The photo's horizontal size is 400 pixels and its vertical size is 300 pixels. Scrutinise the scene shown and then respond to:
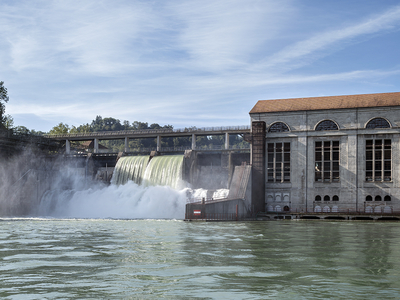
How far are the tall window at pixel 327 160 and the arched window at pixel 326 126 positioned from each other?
7.12 ft

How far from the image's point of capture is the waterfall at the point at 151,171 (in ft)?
246

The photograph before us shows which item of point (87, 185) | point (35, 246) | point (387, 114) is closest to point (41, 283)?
point (35, 246)

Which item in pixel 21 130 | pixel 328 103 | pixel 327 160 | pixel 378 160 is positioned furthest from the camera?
pixel 21 130

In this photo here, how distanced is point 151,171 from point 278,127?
2296 cm

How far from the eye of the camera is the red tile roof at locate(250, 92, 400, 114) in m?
67.5

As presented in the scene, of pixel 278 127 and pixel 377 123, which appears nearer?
pixel 377 123

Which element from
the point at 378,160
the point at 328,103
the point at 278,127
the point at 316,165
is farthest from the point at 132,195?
the point at 378,160

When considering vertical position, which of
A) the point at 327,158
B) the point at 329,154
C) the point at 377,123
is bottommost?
the point at 327,158

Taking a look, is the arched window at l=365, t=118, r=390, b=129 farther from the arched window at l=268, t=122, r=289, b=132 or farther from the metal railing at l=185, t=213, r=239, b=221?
the metal railing at l=185, t=213, r=239, b=221

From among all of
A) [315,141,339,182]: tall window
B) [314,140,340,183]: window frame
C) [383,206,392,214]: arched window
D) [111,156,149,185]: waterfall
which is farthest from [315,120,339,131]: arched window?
[111,156,149,185]: waterfall

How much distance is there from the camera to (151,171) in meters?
A: 77.5

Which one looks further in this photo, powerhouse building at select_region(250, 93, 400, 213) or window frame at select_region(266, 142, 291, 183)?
window frame at select_region(266, 142, 291, 183)

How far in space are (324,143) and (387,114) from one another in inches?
394

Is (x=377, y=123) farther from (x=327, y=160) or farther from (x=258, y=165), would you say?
(x=258, y=165)
